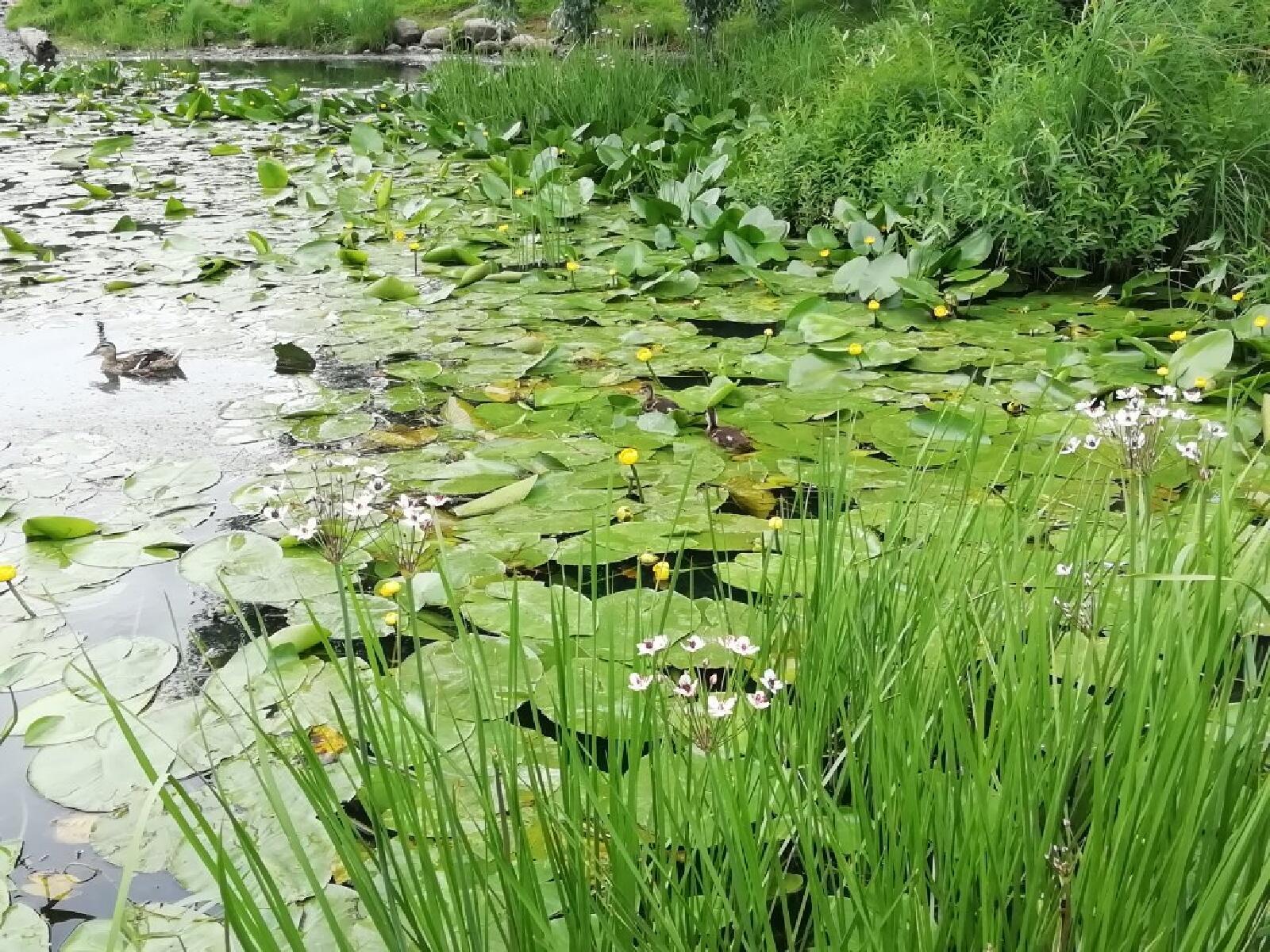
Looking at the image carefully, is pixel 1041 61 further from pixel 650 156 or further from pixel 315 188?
pixel 315 188

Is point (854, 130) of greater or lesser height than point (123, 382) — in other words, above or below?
above

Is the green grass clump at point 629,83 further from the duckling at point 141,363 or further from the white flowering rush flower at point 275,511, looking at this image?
the white flowering rush flower at point 275,511

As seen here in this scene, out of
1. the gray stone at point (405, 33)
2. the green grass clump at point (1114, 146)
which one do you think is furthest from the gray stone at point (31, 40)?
the green grass clump at point (1114, 146)

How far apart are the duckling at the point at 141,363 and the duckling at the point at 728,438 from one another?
59.9 inches

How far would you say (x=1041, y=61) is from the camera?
3848mm

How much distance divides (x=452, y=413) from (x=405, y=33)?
16.1 m

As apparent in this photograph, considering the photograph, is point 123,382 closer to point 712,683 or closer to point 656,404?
point 656,404

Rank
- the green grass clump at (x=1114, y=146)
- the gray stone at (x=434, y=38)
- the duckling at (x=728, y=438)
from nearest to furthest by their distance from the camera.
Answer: the duckling at (x=728, y=438), the green grass clump at (x=1114, y=146), the gray stone at (x=434, y=38)

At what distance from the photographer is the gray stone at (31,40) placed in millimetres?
14352

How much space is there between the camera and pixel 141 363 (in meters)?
2.90

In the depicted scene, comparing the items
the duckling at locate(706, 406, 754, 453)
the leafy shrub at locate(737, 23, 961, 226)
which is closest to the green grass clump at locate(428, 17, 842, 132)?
the leafy shrub at locate(737, 23, 961, 226)

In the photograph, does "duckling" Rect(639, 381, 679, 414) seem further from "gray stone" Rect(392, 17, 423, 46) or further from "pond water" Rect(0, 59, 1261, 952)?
"gray stone" Rect(392, 17, 423, 46)

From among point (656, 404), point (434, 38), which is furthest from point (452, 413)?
point (434, 38)

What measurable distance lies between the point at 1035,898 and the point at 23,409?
104 inches
